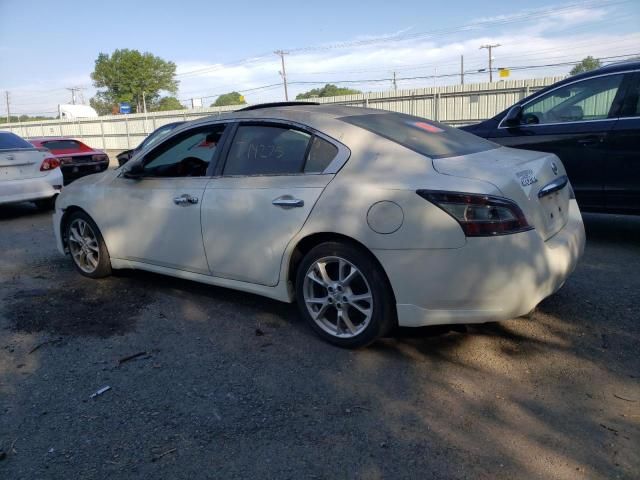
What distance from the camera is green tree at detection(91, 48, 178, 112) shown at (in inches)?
2987

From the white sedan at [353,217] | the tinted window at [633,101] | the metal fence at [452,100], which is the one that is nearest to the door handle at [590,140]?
the tinted window at [633,101]

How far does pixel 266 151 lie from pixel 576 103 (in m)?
3.56

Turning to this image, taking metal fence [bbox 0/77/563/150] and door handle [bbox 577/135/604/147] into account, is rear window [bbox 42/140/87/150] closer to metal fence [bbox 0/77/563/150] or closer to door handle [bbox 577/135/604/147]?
door handle [bbox 577/135/604/147]

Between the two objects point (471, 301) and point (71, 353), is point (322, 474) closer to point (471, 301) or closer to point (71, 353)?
point (471, 301)

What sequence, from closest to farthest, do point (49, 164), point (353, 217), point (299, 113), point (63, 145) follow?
point (353, 217), point (299, 113), point (49, 164), point (63, 145)

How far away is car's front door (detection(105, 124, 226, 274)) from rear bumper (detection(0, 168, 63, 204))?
5103mm

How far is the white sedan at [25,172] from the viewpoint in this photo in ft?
28.9

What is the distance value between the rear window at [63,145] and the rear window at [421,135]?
34.7 feet

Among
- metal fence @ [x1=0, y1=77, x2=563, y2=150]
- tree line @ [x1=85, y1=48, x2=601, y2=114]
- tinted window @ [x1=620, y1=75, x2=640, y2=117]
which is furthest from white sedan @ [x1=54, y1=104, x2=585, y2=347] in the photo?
tree line @ [x1=85, y1=48, x2=601, y2=114]

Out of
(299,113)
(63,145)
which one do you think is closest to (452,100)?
(63,145)

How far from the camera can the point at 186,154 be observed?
446 cm

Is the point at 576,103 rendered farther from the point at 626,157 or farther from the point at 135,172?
the point at 135,172

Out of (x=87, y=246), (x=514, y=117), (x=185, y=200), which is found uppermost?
(x=514, y=117)

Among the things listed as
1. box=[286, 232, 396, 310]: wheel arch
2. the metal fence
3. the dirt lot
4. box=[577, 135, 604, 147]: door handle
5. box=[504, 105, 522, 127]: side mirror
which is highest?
the metal fence
